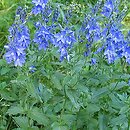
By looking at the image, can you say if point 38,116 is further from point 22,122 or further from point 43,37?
point 43,37

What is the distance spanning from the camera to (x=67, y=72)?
273 centimetres

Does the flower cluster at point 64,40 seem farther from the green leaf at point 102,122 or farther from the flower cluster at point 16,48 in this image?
the green leaf at point 102,122

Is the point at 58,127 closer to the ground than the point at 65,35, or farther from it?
closer to the ground

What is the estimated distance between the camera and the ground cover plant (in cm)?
257

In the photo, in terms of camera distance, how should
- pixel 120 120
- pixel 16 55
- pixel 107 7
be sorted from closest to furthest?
pixel 16 55 → pixel 120 120 → pixel 107 7

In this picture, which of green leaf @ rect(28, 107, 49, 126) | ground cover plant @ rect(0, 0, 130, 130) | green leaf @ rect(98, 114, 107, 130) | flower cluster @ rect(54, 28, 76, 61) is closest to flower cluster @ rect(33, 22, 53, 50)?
ground cover plant @ rect(0, 0, 130, 130)

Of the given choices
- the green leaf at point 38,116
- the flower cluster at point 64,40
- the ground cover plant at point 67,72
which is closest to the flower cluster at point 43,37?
the ground cover plant at point 67,72

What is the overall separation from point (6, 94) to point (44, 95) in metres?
0.28

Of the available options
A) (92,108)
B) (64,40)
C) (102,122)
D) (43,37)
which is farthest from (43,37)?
(102,122)

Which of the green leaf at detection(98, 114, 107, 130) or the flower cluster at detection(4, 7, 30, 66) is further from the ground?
the flower cluster at detection(4, 7, 30, 66)

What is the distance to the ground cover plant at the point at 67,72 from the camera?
2.57 metres

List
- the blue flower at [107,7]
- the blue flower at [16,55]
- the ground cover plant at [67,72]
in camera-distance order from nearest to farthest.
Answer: the blue flower at [16,55], the ground cover plant at [67,72], the blue flower at [107,7]

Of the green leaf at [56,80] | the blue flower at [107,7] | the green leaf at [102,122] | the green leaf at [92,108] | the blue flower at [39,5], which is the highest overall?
the blue flower at [39,5]

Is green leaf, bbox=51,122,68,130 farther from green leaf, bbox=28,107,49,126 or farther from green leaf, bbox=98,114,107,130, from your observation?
green leaf, bbox=98,114,107,130
